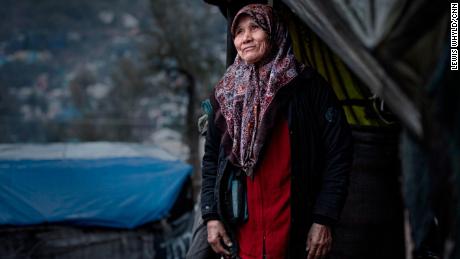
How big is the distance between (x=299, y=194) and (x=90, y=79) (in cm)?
1929

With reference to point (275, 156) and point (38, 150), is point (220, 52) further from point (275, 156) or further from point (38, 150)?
point (275, 156)

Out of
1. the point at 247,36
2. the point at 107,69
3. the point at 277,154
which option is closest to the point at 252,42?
the point at 247,36

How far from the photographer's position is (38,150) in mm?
5121

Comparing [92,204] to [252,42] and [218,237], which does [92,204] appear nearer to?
[218,237]

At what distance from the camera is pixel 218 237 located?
2.24 meters

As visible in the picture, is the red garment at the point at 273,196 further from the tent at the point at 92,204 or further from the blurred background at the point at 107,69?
the blurred background at the point at 107,69

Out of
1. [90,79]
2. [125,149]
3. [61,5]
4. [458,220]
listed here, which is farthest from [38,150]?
[61,5]

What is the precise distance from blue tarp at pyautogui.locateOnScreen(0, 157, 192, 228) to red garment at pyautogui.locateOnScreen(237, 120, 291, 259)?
2572 millimetres

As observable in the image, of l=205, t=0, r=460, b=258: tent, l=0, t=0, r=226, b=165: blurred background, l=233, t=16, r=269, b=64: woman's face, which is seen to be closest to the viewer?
l=205, t=0, r=460, b=258: tent

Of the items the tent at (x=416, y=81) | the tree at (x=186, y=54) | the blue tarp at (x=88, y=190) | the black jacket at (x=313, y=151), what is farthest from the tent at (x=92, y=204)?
the tree at (x=186, y=54)

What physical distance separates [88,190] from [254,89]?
272 cm

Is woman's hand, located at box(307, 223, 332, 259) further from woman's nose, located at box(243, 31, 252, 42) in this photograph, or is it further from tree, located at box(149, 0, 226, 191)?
tree, located at box(149, 0, 226, 191)

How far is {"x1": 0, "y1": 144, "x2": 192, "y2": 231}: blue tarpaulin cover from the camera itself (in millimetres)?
4070

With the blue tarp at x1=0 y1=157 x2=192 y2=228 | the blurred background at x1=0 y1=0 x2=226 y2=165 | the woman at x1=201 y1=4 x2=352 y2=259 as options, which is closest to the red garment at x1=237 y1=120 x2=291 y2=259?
the woman at x1=201 y1=4 x2=352 y2=259
